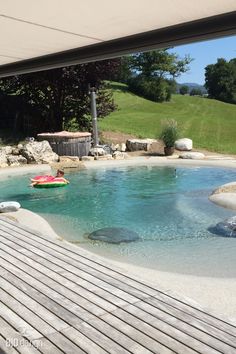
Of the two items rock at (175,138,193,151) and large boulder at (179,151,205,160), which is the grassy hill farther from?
large boulder at (179,151,205,160)

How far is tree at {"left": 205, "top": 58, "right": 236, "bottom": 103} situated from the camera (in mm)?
61594

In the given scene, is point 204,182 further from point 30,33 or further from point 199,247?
point 30,33

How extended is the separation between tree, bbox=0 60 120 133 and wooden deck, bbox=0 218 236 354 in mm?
18020

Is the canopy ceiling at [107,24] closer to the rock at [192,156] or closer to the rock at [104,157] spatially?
the rock at [104,157]

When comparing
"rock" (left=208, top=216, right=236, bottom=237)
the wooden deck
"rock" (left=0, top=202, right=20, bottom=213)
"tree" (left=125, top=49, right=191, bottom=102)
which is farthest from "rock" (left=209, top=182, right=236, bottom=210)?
"tree" (left=125, top=49, right=191, bottom=102)

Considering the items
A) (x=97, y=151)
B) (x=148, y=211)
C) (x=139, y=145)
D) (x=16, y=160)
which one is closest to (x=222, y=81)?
(x=139, y=145)

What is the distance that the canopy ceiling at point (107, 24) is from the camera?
7.82ft

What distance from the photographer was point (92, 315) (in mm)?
3824

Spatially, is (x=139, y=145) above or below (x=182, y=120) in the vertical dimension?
below

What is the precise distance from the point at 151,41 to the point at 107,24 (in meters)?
0.34

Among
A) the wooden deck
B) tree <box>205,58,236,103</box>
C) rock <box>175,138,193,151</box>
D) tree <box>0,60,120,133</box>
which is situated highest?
tree <box>205,58,236,103</box>

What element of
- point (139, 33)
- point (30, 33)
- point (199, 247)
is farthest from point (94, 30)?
point (199, 247)

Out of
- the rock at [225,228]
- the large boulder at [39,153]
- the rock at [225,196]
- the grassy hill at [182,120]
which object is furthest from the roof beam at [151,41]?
the grassy hill at [182,120]

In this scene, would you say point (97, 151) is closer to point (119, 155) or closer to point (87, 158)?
point (87, 158)
